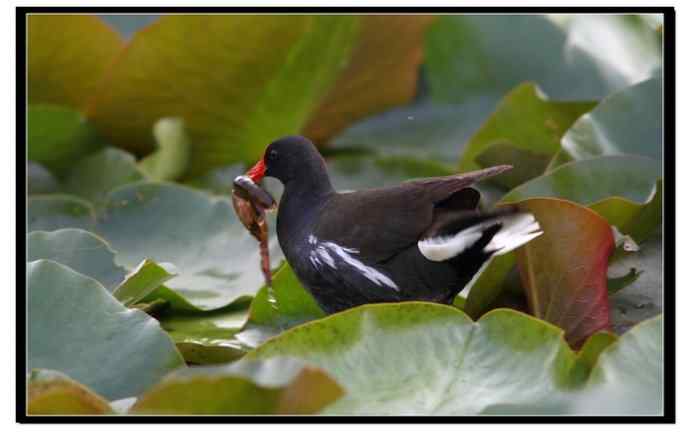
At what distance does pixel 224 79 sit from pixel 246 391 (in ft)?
5.36

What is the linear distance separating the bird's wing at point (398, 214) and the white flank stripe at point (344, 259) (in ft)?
0.04

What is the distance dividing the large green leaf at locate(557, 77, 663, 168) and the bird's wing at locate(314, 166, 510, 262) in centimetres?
42

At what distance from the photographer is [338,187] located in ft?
10.6

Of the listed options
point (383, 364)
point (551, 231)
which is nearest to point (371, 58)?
point (551, 231)

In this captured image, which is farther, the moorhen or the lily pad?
the lily pad

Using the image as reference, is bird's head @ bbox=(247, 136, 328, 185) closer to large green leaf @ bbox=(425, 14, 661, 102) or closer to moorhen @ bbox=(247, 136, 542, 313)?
moorhen @ bbox=(247, 136, 542, 313)

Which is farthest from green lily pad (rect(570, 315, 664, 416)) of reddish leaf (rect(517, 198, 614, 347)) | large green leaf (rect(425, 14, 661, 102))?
large green leaf (rect(425, 14, 661, 102))

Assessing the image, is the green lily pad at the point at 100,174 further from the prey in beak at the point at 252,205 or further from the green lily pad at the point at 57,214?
the prey in beak at the point at 252,205

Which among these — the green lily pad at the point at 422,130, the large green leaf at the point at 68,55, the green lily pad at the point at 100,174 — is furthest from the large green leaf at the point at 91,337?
the green lily pad at the point at 422,130

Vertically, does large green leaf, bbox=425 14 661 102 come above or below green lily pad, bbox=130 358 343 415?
above

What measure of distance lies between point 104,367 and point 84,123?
1405 mm

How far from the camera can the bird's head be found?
8.24 feet

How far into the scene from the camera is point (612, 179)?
236cm

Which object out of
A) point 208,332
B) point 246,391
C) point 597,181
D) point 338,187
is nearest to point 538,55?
point 338,187
